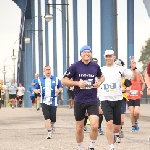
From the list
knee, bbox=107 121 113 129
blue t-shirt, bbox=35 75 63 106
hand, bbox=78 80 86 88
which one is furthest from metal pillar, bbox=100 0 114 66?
hand, bbox=78 80 86 88

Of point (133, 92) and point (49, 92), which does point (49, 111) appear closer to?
point (49, 92)

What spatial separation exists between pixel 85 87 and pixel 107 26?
1989 centimetres

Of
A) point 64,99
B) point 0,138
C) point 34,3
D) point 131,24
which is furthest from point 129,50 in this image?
point 34,3

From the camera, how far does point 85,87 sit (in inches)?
417

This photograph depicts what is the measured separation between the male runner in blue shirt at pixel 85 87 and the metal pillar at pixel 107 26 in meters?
19.2

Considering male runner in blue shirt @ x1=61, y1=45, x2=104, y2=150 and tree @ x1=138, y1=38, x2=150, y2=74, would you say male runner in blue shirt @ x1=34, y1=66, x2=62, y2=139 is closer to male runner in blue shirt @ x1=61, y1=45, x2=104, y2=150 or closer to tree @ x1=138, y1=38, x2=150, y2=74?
male runner in blue shirt @ x1=61, y1=45, x2=104, y2=150

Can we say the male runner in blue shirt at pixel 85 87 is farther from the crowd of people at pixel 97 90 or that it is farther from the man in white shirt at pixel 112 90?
the man in white shirt at pixel 112 90

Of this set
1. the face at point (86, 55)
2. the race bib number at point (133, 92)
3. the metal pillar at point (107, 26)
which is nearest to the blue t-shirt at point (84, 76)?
the face at point (86, 55)

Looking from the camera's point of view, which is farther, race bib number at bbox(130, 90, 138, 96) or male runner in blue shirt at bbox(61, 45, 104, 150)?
race bib number at bbox(130, 90, 138, 96)

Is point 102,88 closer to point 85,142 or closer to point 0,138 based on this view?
point 85,142

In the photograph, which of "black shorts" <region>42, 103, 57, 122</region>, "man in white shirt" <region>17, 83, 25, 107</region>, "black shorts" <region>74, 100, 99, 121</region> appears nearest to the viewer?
"black shorts" <region>74, 100, 99, 121</region>

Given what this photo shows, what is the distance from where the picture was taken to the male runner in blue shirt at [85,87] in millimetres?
10523

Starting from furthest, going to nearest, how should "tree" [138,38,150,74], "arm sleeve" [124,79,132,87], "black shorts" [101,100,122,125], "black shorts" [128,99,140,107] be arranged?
"tree" [138,38,150,74] < "black shorts" [128,99,140,107] < "arm sleeve" [124,79,132,87] < "black shorts" [101,100,122,125]

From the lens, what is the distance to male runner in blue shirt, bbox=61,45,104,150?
34.5ft
